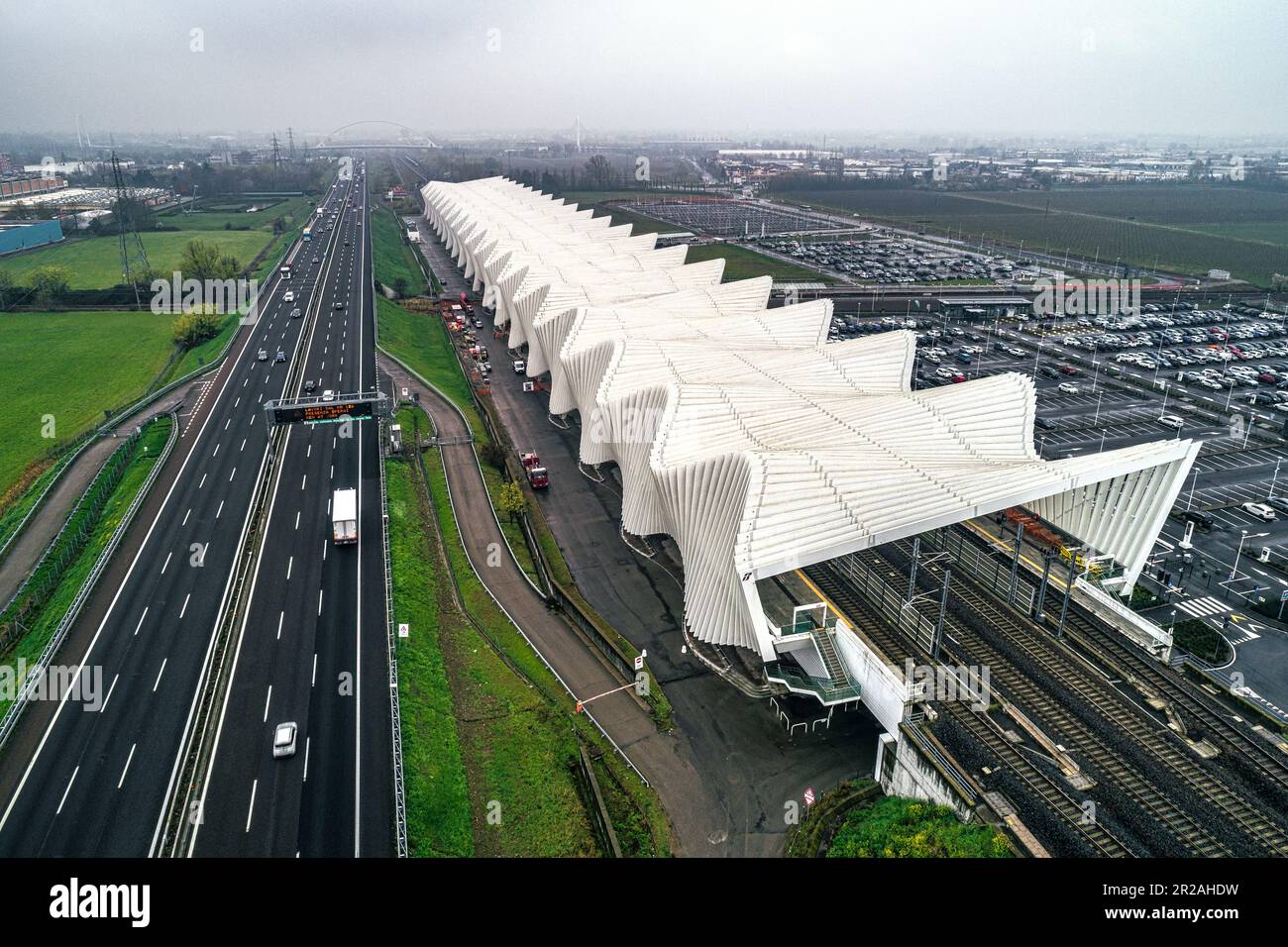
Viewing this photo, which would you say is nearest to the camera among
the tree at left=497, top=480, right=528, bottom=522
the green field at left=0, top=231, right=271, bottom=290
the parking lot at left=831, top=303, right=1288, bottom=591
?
the tree at left=497, top=480, right=528, bottom=522

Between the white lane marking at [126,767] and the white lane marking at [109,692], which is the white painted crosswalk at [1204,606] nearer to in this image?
the white lane marking at [126,767]

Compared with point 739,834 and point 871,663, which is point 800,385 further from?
point 739,834

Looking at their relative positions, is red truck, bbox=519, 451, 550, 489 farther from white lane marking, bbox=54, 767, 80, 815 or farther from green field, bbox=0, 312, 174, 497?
green field, bbox=0, 312, 174, 497

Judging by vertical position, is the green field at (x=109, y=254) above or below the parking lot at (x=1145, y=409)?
above

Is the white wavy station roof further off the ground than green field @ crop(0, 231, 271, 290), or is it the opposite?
green field @ crop(0, 231, 271, 290)

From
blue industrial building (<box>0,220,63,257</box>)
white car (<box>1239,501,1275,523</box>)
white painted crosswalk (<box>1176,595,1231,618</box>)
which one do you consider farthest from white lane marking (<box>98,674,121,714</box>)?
blue industrial building (<box>0,220,63,257</box>)

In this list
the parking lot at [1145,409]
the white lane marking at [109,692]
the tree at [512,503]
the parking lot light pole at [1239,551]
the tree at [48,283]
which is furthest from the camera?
the tree at [48,283]

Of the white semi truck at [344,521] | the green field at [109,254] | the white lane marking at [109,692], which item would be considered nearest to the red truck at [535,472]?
the white semi truck at [344,521]

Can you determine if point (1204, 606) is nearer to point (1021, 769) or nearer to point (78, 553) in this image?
point (1021, 769)
